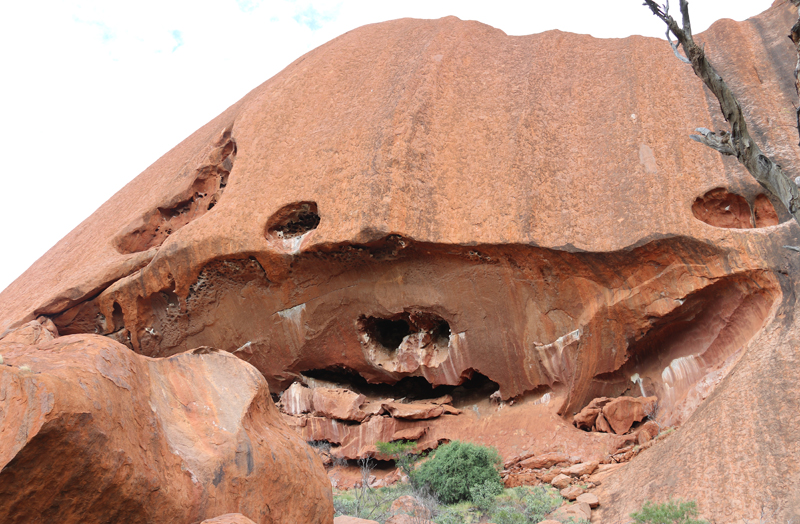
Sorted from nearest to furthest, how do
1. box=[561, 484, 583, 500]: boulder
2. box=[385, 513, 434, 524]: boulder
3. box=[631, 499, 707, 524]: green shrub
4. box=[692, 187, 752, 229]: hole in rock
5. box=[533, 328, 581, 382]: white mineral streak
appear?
box=[631, 499, 707, 524]: green shrub, box=[385, 513, 434, 524]: boulder, box=[561, 484, 583, 500]: boulder, box=[692, 187, 752, 229]: hole in rock, box=[533, 328, 581, 382]: white mineral streak

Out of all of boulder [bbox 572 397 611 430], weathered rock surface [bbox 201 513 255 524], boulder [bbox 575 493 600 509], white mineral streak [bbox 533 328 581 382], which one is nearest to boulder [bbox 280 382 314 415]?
white mineral streak [bbox 533 328 581 382]

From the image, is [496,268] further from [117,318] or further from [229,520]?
[117,318]

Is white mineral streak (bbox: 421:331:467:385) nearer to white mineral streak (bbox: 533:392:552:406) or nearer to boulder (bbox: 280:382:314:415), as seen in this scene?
white mineral streak (bbox: 533:392:552:406)

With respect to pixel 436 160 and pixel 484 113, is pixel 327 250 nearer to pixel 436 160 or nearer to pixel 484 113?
pixel 436 160

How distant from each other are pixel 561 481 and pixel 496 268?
11.5 feet

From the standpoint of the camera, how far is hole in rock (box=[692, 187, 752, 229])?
31.8ft

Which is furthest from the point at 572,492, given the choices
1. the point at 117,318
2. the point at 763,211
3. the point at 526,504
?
the point at 117,318

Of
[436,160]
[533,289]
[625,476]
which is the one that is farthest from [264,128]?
[625,476]

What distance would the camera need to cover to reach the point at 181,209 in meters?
13.9

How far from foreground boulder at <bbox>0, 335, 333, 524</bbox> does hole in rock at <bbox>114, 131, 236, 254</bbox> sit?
8585mm

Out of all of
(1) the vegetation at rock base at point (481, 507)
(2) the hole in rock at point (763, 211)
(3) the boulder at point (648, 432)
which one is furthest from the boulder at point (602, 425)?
(2) the hole in rock at point (763, 211)

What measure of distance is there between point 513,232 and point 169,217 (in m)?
8.02

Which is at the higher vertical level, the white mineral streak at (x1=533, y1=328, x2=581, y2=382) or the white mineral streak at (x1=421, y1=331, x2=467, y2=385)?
the white mineral streak at (x1=421, y1=331, x2=467, y2=385)

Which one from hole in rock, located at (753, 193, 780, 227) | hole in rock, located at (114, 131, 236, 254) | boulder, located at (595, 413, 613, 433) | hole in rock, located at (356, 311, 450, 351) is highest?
hole in rock, located at (114, 131, 236, 254)
